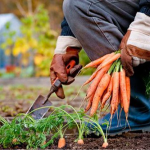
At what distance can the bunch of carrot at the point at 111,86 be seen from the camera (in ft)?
7.10

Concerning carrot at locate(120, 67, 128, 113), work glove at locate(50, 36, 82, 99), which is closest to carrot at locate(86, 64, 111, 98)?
carrot at locate(120, 67, 128, 113)

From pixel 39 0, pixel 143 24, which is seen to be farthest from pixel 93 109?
pixel 39 0

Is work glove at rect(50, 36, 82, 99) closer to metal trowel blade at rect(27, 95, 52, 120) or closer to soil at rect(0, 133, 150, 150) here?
metal trowel blade at rect(27, 95, 52, 120)

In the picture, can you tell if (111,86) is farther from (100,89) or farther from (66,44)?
(66,44)

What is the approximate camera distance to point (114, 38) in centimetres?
244

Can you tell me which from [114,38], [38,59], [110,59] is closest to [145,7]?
[114,38]

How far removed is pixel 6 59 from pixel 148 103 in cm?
1139

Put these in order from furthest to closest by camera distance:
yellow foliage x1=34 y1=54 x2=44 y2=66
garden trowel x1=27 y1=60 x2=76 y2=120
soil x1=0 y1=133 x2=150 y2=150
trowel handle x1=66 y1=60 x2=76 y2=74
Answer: yellow foliage x1=34 y1=54 x2=44 y2=66
trowel handle x1=66 y1=60 x2=76 y2=74
garden trowel x1=27 y1=60 x2=76 y2=120
soil x1=0 y1=133 x2=150 y2=150

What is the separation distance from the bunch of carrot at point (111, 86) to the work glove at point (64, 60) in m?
0.39

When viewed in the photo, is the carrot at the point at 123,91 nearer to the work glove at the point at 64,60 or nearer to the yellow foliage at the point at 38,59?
the work glove at the point at 64,60

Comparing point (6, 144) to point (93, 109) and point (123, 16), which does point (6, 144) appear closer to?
point (93, 109)

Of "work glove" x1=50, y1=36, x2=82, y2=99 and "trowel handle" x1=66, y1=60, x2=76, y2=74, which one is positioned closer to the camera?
"work glove" x1=50, y1=36, x2=82, y2=99

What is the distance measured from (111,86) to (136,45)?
0.29m

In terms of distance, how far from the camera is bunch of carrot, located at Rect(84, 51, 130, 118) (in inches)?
85.2
